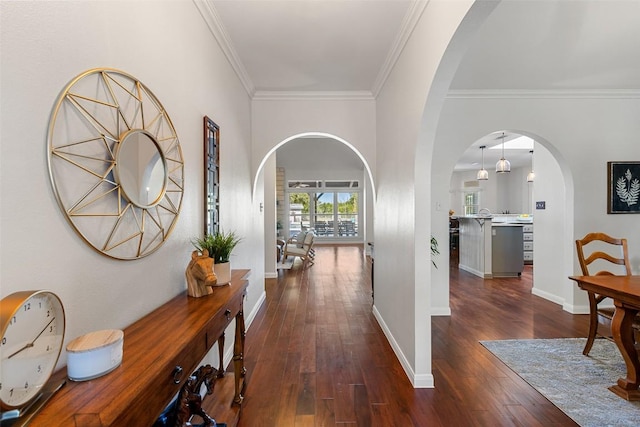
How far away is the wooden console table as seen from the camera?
70 centimetres

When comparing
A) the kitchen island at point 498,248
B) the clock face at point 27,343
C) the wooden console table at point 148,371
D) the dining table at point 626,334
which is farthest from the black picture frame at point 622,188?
the clock face at point 27,343

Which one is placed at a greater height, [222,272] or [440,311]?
[222,272]

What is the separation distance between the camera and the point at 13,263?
2.56 feet

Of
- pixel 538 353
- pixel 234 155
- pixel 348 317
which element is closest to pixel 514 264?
pixel 538 353

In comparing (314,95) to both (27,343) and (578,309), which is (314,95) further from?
(578,309)

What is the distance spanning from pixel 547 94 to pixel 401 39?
256 centimetres

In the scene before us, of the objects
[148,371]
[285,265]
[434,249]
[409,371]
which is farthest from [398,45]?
[285,265]

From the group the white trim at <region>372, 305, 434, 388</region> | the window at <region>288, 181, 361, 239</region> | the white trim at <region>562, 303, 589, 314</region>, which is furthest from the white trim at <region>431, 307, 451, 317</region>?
the window at <region>288, 181, 361, 239</region>

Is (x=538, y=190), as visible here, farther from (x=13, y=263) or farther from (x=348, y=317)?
(x=13, y=263)

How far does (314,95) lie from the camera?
3646 mm

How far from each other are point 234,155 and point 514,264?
548 centimetres

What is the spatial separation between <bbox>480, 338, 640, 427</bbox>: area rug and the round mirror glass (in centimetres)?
284

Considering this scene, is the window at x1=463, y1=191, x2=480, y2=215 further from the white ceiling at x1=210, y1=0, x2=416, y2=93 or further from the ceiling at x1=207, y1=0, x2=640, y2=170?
the white ceiling at x1=210, y1=0, x2=416, y2=93

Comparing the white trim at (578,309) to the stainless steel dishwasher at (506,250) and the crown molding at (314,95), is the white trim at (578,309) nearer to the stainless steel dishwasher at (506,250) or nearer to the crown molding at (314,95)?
the stainless steel dishwasher at (506,250)
